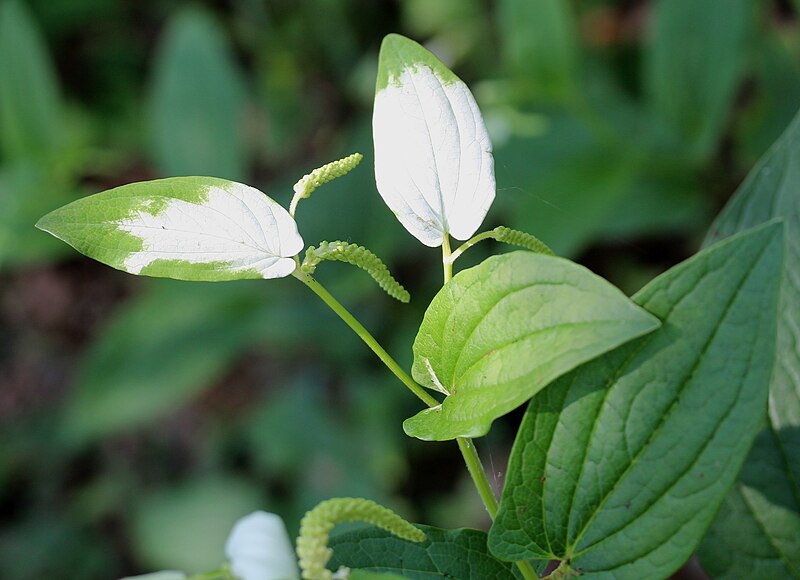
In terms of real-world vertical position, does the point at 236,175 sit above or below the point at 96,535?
above

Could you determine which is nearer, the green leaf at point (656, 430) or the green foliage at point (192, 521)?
the green leaf at point (656, 430)

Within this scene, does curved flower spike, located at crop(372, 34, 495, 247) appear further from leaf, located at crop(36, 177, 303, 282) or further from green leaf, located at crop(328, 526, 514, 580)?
green leaf, located at crop(328, 526, 514, 580)

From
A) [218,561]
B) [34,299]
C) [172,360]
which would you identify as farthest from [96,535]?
[34,299]

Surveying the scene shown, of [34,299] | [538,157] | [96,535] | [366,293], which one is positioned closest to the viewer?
[538,157]

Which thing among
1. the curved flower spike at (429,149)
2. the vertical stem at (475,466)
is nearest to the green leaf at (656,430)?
the vertical stem at (475,466)

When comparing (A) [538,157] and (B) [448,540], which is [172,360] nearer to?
(A) [538,157]

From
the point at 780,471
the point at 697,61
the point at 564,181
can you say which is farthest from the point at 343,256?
the point at 697,61

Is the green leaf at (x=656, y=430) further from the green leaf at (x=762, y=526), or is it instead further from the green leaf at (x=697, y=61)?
the green leaf at (x=697, y=61)
